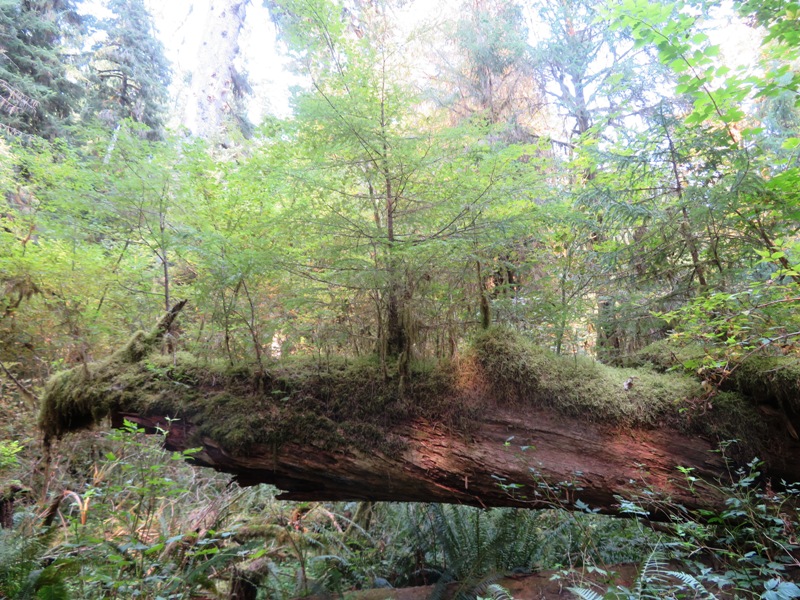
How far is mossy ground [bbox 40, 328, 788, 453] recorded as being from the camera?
3.42 m

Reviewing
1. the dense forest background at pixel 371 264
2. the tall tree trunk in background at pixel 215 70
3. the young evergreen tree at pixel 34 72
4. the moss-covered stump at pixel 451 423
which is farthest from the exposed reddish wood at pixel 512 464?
the young evergreen tree at pixel 34 72

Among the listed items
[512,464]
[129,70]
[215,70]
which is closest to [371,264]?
[512,464]

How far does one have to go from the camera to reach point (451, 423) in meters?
3.49

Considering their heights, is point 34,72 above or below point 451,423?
above

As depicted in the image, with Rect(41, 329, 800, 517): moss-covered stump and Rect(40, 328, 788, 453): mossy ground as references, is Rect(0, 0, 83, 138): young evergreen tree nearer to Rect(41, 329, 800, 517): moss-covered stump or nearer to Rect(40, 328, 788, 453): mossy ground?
Rect(40, 328, 788, 453): mossy ground

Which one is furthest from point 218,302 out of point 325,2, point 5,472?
point 5,472

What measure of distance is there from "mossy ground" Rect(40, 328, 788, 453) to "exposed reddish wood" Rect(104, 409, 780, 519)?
0.36 ft

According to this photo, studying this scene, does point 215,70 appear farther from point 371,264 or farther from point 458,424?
point 458,424

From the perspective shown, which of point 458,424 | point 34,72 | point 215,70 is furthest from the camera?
point 34,72

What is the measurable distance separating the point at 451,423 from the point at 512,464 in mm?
600

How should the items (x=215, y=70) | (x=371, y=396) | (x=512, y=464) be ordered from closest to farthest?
(x=512, y=464)
(x=371, y=396)
(x=215, y=70)

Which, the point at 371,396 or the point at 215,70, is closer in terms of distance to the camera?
the point at 371,396

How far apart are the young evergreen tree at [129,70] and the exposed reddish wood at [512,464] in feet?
39.4

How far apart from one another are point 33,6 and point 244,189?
40.9 feet
